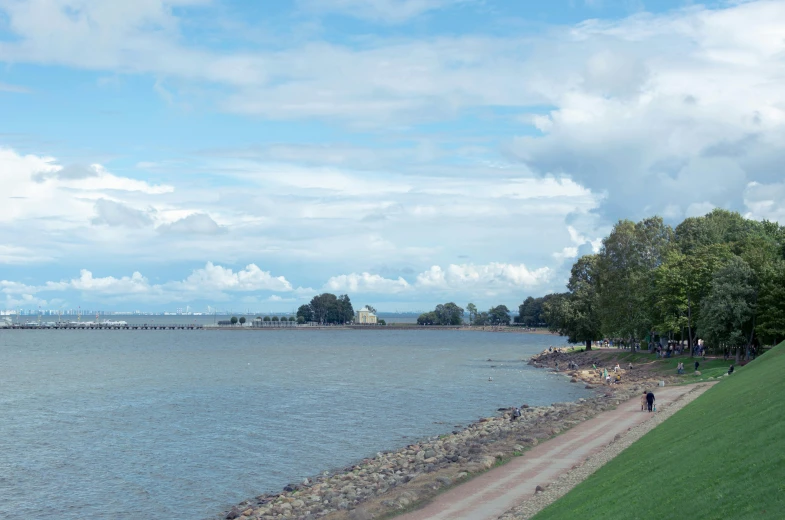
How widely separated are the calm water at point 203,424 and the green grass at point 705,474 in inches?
761

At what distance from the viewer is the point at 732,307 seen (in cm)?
7144

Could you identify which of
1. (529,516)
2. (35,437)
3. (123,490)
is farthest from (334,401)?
(529,516)

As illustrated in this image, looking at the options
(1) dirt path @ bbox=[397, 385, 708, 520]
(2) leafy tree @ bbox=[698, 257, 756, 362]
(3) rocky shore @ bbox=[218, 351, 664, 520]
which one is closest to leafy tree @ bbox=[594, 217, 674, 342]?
(2) leafy tree @ bbox=[698, 257, 756, 362]

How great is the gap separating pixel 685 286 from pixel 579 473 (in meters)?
58.5

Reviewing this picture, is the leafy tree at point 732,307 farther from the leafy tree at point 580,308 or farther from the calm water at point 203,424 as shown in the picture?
the leafy tree at point 580,308

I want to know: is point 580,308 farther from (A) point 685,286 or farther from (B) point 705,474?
(B) point 705,474

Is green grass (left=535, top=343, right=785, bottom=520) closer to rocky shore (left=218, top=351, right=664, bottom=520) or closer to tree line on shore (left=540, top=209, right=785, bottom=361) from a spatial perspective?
rocky shore (left=218, top=351, right=664, bottom=520)

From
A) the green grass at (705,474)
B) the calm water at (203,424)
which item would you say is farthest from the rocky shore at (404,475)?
the green grass at (705,474)

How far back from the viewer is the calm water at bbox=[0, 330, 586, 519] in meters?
39.6

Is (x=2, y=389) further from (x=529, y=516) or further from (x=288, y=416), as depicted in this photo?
(x=529, y=516)

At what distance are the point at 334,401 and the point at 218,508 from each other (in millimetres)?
38334

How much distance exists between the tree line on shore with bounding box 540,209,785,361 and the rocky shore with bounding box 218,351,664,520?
25009mm

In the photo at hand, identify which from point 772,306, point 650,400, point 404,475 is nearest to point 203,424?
point 404,475

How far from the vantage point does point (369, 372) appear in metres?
111
